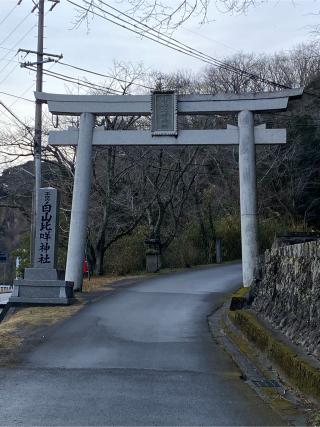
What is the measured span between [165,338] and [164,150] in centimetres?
2094

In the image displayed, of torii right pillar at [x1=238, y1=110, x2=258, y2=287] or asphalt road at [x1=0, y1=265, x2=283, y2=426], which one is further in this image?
torii right pillar at [x1=238, y1=110, x2=258, y2=287]

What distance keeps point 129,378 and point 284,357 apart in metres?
2.13

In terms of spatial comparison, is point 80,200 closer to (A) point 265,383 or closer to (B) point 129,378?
(B) point 129,378

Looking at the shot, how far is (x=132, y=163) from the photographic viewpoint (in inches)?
1153

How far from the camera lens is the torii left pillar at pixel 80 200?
1900cm

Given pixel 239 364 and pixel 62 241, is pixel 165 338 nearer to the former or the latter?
pixel 239 364

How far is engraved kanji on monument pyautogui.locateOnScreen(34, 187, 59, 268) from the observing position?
17.4 meters

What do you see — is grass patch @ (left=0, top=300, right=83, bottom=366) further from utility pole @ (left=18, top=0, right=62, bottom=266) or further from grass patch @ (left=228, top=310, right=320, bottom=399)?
utility pole @ (left=18, top=0, right=62, bottom=266)

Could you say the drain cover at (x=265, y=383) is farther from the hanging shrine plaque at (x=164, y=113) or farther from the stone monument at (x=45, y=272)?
the hanging shrine plaque at (x=164, y=113)

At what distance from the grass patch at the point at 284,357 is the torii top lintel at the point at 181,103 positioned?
28.7 ft

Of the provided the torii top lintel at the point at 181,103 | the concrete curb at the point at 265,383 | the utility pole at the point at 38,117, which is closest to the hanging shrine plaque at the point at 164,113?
the torii top lintel at the point at 181,103

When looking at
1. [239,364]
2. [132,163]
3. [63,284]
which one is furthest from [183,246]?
[239,364]

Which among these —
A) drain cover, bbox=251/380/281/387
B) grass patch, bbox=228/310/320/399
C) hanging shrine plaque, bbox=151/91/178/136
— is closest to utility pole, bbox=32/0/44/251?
hanging shrine plaque, bbox=151/91/178/136

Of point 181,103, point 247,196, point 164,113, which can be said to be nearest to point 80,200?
point 164,113
